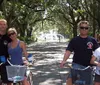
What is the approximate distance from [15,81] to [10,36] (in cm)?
99

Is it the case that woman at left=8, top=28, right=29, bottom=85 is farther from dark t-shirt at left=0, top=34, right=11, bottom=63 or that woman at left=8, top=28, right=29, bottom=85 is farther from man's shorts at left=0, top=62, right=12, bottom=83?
man's shorts at left=0, top=62, right=12, bottom=83

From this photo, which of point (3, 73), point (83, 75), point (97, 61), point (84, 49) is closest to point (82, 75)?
point (83, 75)

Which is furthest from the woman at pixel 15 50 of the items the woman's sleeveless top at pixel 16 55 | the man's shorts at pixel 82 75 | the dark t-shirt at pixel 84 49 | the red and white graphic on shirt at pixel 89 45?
the red and white graphic on shirt at pixel 89 45

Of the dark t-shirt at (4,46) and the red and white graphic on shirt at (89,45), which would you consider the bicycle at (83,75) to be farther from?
the dark t-shirt at (4,46)

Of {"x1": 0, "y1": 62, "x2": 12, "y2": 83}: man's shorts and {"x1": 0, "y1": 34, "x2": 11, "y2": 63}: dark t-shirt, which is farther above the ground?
{"x1": 0, "y1": 34, "x2": 11, "y2": 63}: dark t-shirt

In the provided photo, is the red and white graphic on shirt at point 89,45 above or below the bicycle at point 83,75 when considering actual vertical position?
above

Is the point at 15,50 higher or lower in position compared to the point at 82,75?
higher

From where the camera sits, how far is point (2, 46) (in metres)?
5.79

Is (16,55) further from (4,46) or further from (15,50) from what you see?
(4,46)

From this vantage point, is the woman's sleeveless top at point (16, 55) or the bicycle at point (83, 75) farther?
the woman's sleeveless top at point (16, 55)

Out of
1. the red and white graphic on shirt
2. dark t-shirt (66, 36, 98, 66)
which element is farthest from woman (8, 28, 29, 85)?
the red and white graphic on shirt

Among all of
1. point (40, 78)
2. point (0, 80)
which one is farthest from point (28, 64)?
point (40, 78)

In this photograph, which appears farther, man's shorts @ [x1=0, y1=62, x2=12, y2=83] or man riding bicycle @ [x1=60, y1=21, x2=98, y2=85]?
man's shorts @ [x1=0, y1=62, x2=12, y2=83]

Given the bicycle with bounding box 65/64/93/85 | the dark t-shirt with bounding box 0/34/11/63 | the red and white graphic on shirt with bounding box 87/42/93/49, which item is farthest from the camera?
the dark t-shirt with bounding box 0/34/11/63
